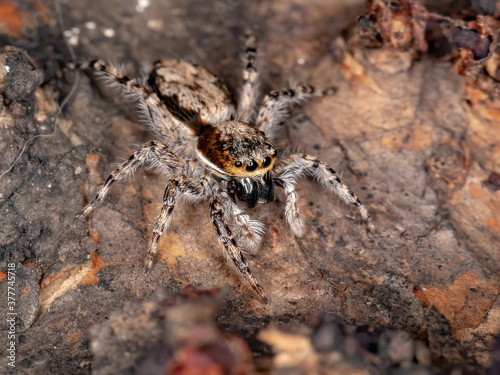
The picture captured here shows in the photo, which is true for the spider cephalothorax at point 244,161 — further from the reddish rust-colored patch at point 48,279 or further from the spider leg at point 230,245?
the reddish rust-colored patch at point 48,279

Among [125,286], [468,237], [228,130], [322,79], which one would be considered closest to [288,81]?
[322,79]

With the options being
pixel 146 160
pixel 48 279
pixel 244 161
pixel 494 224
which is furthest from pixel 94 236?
pixel 494 224

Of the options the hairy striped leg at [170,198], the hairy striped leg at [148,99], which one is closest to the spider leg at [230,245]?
the hairy striped leg at [170,198]

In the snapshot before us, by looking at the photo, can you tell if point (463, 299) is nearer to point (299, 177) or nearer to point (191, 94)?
point (299, 177)

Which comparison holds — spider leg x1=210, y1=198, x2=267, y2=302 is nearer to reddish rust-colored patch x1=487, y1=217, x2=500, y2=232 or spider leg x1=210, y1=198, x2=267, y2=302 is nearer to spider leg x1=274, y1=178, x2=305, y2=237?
spider leg x1=274, y1=178, x2=305, y2=237

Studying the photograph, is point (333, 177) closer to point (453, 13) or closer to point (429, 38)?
point (429, 38)

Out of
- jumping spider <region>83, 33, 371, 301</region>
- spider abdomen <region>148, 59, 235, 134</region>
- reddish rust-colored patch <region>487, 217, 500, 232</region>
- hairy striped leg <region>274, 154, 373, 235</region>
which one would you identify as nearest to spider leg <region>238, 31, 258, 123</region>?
jumping spider <region>83, 33, 371, 301</region>
